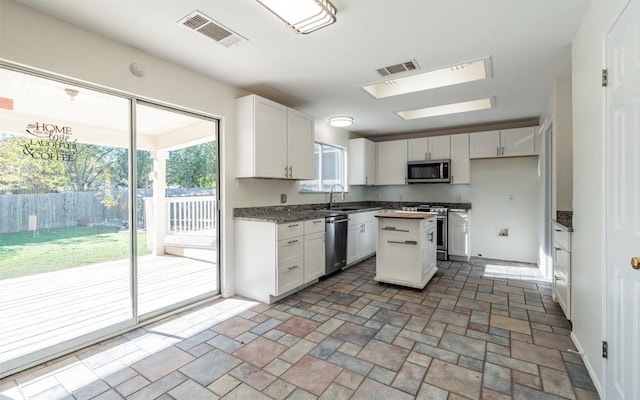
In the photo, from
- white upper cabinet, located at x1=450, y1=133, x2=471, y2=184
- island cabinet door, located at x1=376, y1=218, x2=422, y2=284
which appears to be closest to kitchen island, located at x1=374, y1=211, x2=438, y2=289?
island cabinet door, located at x1=376, y1=218, x2=422, y2=284

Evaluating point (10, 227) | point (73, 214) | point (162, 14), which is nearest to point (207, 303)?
point (73, 214)

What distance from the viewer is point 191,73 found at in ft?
9.80

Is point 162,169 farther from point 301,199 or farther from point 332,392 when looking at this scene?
point 332,392

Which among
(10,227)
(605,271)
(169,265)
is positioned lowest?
(169,265)

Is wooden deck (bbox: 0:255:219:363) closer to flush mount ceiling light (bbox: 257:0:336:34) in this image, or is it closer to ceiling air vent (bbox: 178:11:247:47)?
ceiling air vent (bbox: 178:11:247:47)

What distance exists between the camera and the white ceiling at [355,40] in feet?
6.53

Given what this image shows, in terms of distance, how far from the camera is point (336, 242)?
13.7 ft

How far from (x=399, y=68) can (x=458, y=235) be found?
3297mm

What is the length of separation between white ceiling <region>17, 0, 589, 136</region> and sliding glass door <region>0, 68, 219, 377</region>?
0.60 m

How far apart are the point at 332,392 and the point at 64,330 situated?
87.4 inches

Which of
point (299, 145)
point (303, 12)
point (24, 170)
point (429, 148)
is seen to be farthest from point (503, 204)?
point (24, 170)

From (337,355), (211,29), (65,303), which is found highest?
(211,29)

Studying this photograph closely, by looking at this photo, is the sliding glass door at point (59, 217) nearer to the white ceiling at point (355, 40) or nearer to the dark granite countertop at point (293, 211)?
the white ceiling at point (355, 40)

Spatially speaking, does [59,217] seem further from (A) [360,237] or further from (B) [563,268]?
(B) [563,268]
